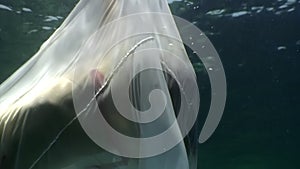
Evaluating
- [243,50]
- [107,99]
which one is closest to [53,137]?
[107,99]

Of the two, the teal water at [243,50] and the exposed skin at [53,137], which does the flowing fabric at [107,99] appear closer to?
the exposed skin at [53,137]

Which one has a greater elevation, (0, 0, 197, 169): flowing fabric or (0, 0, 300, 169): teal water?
(0, 0, 197, 169): flowing fabric

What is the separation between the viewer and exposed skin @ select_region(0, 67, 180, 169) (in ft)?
9.39

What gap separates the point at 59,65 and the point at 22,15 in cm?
866

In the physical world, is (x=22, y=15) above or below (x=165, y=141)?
below

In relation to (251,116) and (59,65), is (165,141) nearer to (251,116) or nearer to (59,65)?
(59,65)

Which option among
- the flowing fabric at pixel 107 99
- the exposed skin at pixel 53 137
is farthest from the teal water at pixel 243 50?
the exposed skin at pixel 53 137

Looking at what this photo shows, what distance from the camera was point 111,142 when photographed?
298cm

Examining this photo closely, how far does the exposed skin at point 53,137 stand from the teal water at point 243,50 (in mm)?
6246

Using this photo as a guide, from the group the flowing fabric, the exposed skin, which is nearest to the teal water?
the flowing fabric

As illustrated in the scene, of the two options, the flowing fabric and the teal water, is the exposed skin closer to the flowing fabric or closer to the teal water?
the flowing fabric

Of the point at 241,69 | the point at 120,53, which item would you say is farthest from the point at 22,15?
the point at 120,53

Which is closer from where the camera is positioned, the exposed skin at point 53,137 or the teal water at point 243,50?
the exposed skin at point 53,137

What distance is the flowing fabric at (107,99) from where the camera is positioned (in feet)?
9.48
